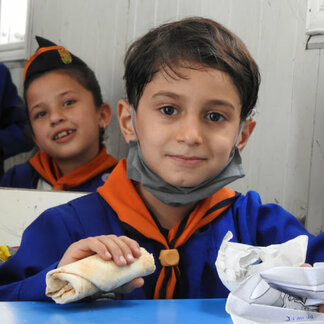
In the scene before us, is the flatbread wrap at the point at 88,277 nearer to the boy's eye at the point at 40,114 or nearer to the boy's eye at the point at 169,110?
the boy's eye at the point at 169,110

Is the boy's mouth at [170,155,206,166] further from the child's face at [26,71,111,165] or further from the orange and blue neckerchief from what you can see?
the child's face at [26,71,111,165]

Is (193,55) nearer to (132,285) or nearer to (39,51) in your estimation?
(132,285)

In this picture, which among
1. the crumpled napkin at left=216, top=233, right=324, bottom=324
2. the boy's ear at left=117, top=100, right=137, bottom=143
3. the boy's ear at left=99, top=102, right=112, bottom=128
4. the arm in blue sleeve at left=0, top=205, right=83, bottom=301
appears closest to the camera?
the crumpled napkin at left=216, top=233, right=324, bottom=324

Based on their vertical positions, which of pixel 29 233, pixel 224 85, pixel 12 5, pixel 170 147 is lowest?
pixel 29 233

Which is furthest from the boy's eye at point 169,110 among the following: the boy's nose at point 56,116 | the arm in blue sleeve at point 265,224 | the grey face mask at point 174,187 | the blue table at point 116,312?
the boy's nose at point 56,116

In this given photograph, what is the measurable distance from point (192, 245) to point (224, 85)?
0.30 m

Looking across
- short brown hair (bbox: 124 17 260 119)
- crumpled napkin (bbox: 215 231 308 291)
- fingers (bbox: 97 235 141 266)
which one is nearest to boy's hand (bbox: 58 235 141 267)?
fingers (bbox: 97 235 141 266)

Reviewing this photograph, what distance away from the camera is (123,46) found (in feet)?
4.71

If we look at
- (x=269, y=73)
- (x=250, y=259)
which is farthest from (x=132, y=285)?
(x=269, y=73)

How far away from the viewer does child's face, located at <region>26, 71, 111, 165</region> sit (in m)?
1.28

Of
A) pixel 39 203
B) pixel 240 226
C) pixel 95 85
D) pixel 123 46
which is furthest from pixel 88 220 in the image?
pixel 123 46

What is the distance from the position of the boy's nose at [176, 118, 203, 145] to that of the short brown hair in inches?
3.8

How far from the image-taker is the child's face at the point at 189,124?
2.84 ft

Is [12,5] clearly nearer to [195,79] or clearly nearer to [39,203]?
[39,203]
